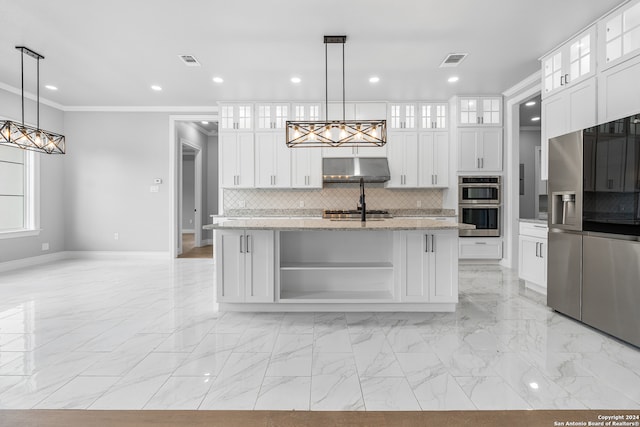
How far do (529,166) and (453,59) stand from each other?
4092 millimetres

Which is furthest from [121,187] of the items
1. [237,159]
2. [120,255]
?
[237,159]

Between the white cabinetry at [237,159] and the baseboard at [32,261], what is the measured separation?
3382 millimetres

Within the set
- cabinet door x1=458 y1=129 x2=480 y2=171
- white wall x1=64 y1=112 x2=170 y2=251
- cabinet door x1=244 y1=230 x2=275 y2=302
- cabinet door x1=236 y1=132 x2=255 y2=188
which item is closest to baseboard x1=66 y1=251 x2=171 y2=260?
white wall x1=64 y1=112 x2=170 y2=251

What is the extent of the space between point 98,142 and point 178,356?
18.9 feet

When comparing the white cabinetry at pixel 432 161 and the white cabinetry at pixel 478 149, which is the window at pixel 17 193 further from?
the white cabinetry at pixel 478 149

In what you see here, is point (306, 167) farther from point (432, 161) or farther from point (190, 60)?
point (190, 60)

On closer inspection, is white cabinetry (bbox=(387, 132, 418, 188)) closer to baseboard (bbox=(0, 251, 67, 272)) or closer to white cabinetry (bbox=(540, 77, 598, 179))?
white cabinetry (bbox=(540, 77, 598, 179))

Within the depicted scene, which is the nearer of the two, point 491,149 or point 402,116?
point 491,149

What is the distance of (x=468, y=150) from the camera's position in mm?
5855

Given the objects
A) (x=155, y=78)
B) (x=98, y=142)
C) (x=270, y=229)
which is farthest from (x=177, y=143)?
(x=270, y=229)

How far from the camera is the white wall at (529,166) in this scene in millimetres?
7312

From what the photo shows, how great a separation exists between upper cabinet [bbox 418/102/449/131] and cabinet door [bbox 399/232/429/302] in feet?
11.6

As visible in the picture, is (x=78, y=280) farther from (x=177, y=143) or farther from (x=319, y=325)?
(x=319, y=325)

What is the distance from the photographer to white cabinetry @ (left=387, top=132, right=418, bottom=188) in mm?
6109
